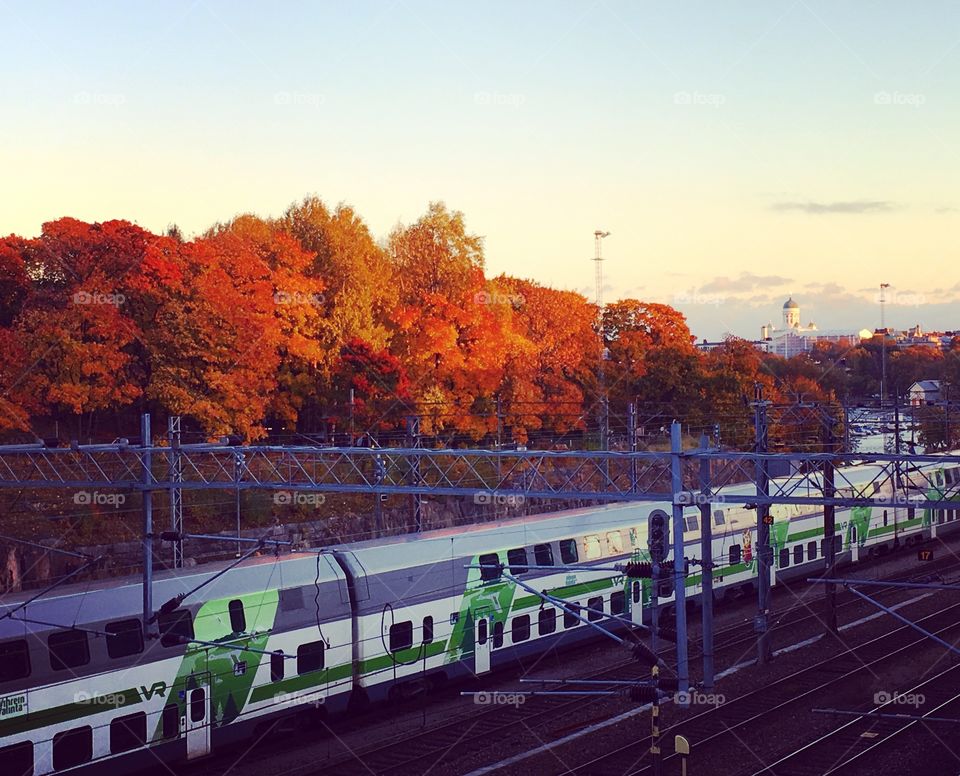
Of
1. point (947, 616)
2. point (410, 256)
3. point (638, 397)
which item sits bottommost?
point (947, 616)

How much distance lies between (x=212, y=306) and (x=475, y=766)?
78.7ft

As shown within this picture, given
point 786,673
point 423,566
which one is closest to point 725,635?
point 786,673

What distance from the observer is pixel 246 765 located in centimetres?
1792

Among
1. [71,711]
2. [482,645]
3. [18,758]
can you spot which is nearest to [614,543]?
[482,645]

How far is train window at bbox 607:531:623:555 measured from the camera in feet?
86.1

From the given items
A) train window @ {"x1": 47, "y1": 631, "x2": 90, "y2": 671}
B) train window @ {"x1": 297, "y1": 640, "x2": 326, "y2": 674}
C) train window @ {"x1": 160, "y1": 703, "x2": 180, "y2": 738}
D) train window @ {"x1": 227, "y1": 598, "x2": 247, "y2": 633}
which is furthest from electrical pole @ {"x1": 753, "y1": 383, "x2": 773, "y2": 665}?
train window @ {"x1": 47, "y1": 631, "x2": 90, "y2": 671}

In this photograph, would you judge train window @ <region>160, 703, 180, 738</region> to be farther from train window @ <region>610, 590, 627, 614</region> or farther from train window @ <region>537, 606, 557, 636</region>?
train window @ <region>610, 590, 627, 614</region>

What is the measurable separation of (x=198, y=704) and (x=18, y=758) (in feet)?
10.1

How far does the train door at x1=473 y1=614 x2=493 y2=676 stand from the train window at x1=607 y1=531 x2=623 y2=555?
15.0 ft

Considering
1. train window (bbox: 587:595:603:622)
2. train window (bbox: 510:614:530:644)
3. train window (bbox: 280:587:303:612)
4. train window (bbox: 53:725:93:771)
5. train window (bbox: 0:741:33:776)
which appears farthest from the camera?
train window (bbox: 587:595:603:622)

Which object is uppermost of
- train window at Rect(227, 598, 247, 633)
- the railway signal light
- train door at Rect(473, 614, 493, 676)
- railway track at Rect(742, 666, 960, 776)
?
the railway signal light

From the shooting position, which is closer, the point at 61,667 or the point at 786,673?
the point at 61,667

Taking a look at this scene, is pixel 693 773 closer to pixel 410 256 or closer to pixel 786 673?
pixel 786 673

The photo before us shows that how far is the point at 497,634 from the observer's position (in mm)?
22984
